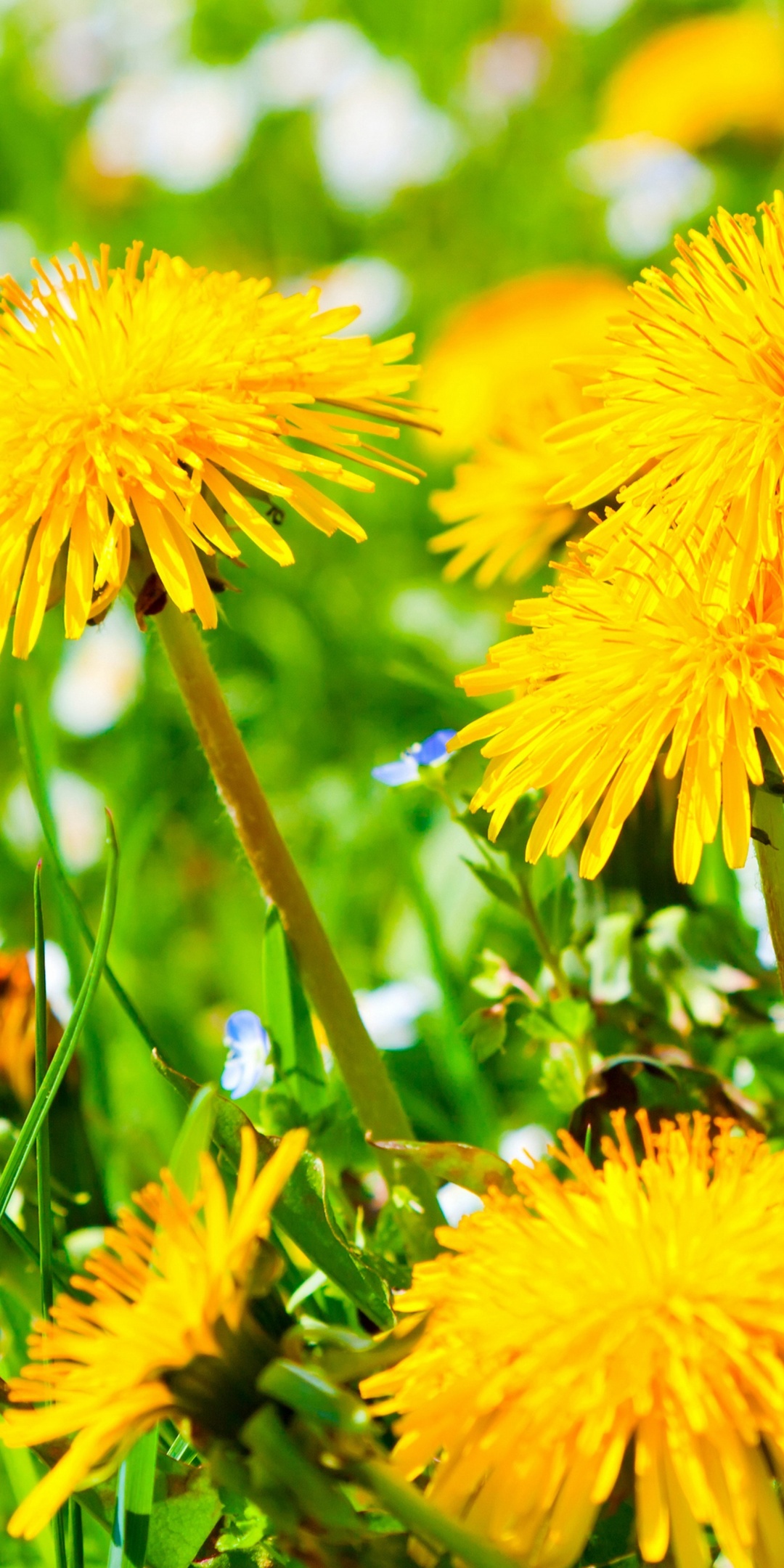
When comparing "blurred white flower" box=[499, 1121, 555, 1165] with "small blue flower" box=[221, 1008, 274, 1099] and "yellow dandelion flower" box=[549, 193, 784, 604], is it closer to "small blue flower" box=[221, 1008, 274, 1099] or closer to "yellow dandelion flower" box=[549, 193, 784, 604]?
"small blue flower" box=[221, 1008, 274, 1099]

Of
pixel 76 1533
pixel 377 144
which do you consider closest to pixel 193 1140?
pixel 76 1533

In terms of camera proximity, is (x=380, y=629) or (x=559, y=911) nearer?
(x=559, y=911)

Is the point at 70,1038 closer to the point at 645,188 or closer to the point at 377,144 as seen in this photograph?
the point at 645,188

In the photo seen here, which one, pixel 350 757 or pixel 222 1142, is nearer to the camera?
pixel 222 1142

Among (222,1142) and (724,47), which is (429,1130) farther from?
(724,47)

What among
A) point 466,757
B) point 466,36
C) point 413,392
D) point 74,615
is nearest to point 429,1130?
point 466,757

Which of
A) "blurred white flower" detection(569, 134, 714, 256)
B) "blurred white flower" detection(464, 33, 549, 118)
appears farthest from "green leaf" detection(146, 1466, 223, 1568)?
"blurred white flower" detection(464, 33, 549, 118)
